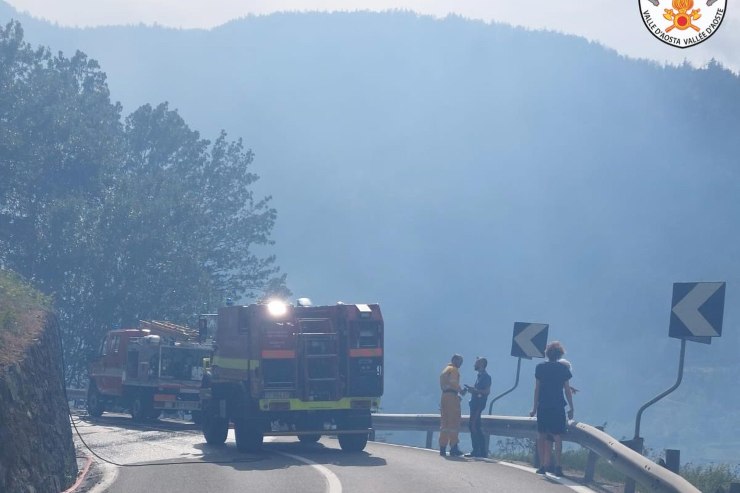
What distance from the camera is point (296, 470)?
634 inches

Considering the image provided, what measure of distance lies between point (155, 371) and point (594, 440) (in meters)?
17.8

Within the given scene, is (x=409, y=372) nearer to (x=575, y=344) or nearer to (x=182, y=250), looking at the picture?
(x=575, y=344)

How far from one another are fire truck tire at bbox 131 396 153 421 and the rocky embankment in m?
13.3

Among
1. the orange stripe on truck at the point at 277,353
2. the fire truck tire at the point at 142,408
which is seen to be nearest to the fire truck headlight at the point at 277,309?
the orange stripe on truck at the point at 277,353

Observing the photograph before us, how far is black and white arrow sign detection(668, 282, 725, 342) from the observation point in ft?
43.6

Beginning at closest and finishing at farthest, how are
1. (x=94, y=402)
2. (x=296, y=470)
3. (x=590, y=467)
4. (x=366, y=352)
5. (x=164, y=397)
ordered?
(x=590, y=467)
(x=296, y=470)
(x=366, y=352)
(x=164, y=397)
(x=94, y=402)

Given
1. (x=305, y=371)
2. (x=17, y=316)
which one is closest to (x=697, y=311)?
(x=305, y=371)

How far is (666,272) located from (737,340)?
39.1 meters

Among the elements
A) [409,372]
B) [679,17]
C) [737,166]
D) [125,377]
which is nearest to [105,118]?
[125,377]

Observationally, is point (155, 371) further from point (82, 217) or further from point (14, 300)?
point (82, 217)

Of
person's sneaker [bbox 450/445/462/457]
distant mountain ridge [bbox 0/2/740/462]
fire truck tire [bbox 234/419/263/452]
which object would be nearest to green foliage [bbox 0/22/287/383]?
fire truck tire [bbox 234/419/263/452]

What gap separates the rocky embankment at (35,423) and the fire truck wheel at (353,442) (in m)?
5.19

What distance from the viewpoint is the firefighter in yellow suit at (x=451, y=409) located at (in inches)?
760

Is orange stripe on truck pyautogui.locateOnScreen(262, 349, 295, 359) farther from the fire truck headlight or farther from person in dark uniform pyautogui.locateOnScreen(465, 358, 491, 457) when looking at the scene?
person in dark uniform pyautogui.locateOnScreen(465, 358, 491, 457)
